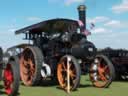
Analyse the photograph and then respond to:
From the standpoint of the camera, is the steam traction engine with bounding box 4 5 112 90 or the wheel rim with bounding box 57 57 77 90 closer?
the wheel rim with bounding box 57 57 77 90

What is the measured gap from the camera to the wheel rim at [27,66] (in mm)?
14418

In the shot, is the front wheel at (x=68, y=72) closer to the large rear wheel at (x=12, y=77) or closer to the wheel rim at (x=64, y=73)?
the wheel rim at (x=64, y=73)

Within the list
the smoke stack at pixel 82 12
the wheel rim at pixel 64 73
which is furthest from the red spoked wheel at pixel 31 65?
the smoke stack at pixel 82 12

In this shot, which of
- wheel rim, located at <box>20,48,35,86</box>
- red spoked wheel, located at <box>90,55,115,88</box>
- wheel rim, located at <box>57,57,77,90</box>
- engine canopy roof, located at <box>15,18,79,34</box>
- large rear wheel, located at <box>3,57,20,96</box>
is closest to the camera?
large rear wheel, located at <box>3,57,20,96</box>

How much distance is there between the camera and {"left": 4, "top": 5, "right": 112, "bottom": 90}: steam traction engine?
13.7m

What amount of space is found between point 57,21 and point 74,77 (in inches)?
90.0

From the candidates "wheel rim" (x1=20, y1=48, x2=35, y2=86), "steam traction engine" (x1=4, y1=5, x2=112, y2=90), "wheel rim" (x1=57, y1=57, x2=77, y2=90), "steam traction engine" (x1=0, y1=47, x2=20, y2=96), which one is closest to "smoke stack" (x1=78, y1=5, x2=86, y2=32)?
"steam traction engine" (x1=4, y1=5, x2=112, y2=90)

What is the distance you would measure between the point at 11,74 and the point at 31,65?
3804 millimetres

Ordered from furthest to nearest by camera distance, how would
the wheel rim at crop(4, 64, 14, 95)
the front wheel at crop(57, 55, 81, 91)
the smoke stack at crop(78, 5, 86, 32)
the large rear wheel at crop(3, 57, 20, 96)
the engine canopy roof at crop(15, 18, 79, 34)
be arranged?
the smoke stack at crop(78, 5, 86, 32) → the engine canopy roof at crop(15, 18, 79, 34) → the front wheel at crop(57, 55, 81, 91) → the wheel rim at crop(4, 64, 14, 95) → the large rear wheel at crop(3, 57, 20, 96)

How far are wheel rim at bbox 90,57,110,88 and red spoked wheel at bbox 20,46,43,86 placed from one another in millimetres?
1924

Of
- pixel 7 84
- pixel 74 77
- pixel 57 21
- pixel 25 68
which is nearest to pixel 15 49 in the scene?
pixel 25 68

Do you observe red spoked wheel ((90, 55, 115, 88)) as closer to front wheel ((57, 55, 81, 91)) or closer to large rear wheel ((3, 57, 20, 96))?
front wheel ((57, 55, 81, 91))

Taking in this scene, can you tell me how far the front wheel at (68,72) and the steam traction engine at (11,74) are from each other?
2105 millimetres

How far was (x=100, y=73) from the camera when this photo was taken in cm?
1437
